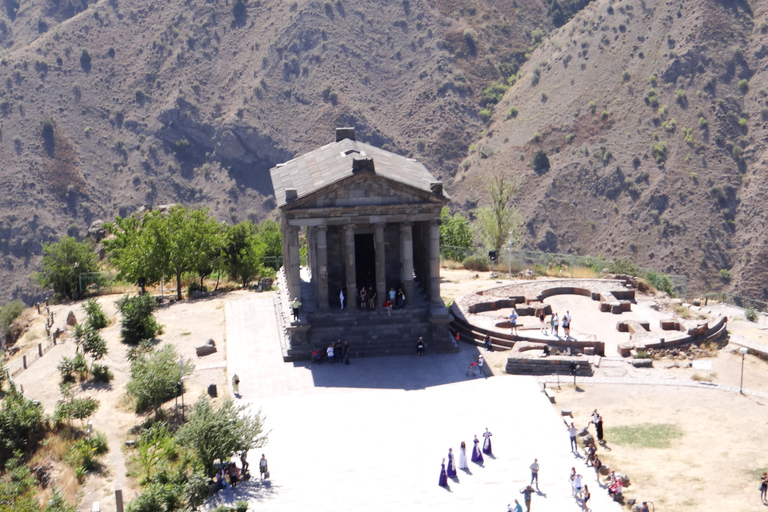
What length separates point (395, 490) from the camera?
2875 cm

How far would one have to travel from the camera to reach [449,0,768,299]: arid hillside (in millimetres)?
88250

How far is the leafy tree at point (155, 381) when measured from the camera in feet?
115

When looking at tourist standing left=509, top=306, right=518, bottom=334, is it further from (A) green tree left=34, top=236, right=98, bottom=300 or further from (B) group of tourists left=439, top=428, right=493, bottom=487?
(A) green tree left=34, top=236, right=98, bottom=300

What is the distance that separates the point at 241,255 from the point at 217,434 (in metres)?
28.4

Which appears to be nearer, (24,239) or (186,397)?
(186,397)

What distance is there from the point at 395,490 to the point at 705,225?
6935cm

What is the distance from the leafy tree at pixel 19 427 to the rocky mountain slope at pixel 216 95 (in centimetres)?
6350

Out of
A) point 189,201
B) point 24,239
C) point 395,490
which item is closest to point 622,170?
point 189,201

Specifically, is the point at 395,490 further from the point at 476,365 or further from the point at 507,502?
the point at 476,365

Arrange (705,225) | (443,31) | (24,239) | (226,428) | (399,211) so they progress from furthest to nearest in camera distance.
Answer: (443,31) < (24,239) < (705,225) < (399,211) < (226,428)

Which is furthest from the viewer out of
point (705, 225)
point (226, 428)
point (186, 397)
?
point (705, 225)

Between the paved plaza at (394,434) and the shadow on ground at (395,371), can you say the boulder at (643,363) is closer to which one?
the paved plaza at (394,434)

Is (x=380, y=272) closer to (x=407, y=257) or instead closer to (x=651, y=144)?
(x=407, y=257)

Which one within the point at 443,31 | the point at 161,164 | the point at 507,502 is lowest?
the point at 507,502
